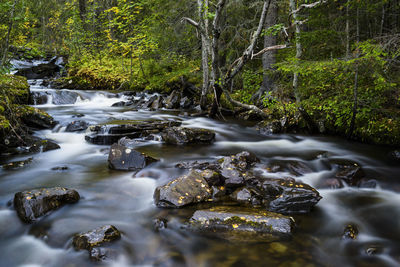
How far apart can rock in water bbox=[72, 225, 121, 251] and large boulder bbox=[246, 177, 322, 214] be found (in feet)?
6.38

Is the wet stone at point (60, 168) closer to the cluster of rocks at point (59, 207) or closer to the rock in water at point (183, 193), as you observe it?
Answer: the cluster of rocks at point (59, 207)

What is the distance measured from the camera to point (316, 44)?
963 cm

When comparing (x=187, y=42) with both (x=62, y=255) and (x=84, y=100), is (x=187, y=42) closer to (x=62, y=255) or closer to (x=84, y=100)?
(x=84, y=100)

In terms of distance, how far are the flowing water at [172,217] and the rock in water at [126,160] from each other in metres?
0.18

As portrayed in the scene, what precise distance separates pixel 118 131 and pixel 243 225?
4.97 metres

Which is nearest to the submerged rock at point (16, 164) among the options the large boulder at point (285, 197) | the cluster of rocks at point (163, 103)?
the large boulder at point (285, 197)

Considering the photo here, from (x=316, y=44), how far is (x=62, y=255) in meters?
9.97

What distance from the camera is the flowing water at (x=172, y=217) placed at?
2814mm

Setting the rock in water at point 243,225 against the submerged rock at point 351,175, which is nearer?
the rock in water at point 243,225

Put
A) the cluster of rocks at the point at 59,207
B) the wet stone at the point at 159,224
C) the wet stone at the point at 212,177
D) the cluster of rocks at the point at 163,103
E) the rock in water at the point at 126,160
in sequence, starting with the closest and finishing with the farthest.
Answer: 1. the cluster of rocks at the point at 59,207
2. the wet stone at the point at 159,224
3. the wet stone at the point at 212,177
4. the rock in water at the point at 126,160
5. the cluster of rocks at the point at 163,103

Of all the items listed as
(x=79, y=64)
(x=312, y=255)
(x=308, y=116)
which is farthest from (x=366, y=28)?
(x=79, y=64)

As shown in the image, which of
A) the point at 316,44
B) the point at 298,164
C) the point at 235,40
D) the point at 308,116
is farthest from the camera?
the point at 235,40

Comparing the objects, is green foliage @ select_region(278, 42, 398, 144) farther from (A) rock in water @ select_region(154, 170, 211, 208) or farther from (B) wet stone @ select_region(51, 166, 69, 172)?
(B) wet stone @ select_region(51, 166, 69, 172)

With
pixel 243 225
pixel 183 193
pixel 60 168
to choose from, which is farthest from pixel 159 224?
pixel 60 168
